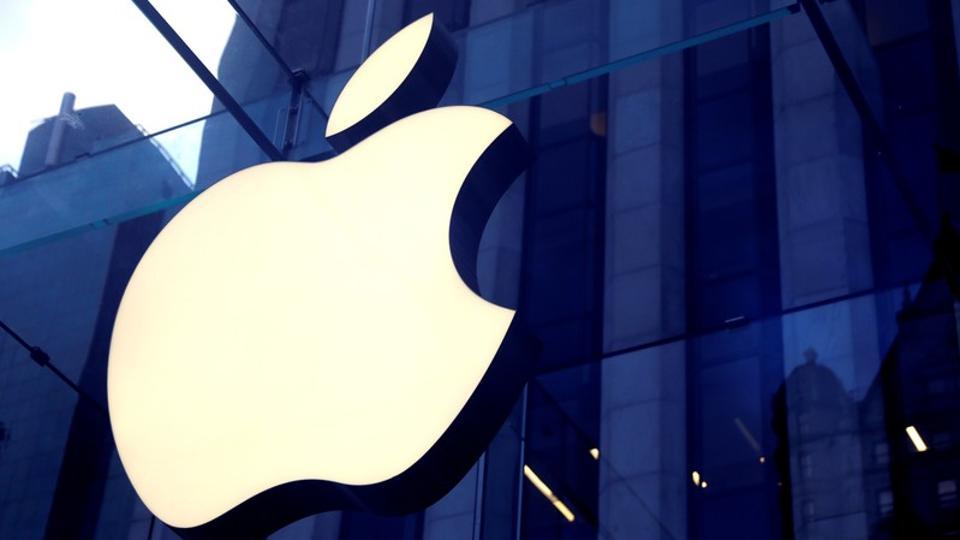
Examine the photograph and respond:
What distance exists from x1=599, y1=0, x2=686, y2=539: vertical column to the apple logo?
4815 millimetres

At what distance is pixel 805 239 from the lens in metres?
12.2

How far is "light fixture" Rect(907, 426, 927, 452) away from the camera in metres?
8.61

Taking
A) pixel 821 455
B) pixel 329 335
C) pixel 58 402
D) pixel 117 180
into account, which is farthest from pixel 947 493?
pixel 58 402

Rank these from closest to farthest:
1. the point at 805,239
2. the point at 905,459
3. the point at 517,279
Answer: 1. the point at 905,459
2. the point at 805,239
3. the point at 517,279

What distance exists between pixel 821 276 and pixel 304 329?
7587 millimetres

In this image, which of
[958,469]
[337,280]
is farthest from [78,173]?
[958,469]

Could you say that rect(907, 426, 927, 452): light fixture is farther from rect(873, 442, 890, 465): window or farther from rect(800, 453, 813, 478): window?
rect(800, 453, 813, 478): window

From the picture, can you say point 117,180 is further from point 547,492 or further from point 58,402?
point 58,402

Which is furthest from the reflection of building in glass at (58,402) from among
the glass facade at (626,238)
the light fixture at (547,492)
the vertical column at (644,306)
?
the vertical column at (644,306)

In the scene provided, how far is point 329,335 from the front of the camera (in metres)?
5.02

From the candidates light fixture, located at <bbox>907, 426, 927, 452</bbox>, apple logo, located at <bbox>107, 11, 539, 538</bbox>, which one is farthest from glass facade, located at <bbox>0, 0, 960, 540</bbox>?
apple logo, located at <bbox>107, 11, 539, 538</bbox>

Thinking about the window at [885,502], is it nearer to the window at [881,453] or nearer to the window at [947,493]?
the window at [881,453]

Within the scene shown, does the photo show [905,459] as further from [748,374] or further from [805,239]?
[805,239]

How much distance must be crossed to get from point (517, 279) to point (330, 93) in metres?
5.69
